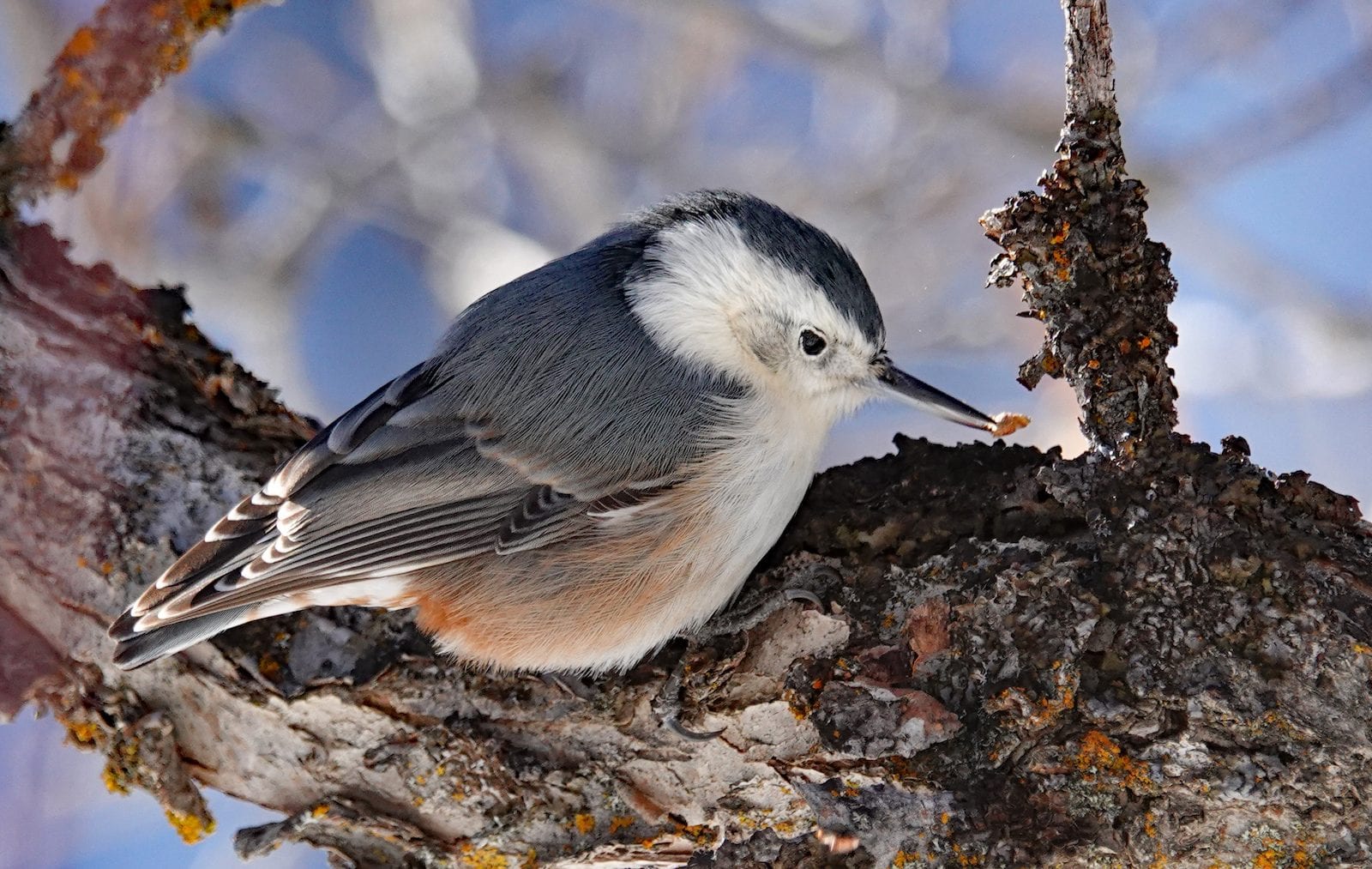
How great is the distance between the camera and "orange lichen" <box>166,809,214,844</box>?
7.14 ft

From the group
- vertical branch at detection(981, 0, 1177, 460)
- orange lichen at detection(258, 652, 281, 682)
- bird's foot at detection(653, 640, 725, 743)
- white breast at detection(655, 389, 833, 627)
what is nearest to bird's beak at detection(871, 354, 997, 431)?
white breast at detection(655, 389, 833, 627)

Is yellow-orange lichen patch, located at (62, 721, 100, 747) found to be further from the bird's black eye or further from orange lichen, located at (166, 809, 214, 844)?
the bird's black eye

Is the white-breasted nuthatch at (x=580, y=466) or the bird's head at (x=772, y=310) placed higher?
the bird's head at (x=772, y=310)

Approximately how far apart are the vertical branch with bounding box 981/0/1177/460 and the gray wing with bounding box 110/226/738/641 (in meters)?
0.66

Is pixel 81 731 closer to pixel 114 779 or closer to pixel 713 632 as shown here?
pixel 114 779

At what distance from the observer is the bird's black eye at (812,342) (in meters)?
2.28

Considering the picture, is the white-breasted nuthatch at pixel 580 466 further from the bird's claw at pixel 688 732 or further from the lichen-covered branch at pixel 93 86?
the lichen-covered branch at pixel 93 86

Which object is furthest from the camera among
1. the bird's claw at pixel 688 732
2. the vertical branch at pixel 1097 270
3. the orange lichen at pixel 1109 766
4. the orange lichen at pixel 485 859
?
the orange lichen at pixel 485 859

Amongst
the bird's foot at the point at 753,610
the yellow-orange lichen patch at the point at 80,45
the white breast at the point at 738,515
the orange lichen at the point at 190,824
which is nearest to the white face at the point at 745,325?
the white breast at the point at 738,515

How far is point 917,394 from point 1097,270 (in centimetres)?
56

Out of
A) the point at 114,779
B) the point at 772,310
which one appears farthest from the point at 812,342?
the point at 114,779

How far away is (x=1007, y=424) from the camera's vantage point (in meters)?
2.14

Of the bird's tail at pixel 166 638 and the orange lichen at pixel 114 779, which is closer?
the bird's tail at pixel 166 638

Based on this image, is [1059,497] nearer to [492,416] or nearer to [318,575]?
[492,416]
